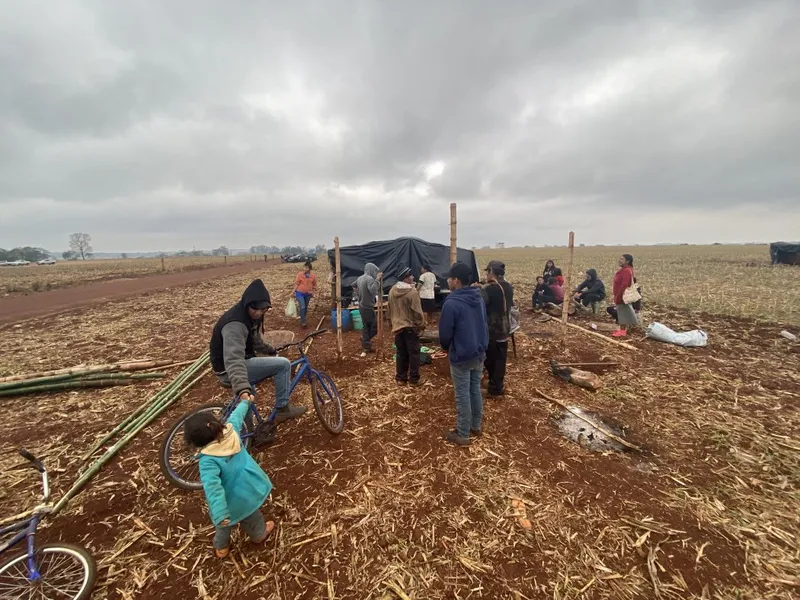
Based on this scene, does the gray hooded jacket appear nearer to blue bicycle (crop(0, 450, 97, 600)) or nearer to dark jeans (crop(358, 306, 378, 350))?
dark jeans (crop(358, 306, 378, 350))

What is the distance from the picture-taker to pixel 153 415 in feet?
16.9

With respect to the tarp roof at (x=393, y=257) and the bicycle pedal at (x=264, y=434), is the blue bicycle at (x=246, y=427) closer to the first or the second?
the bicycle pedal at (x=264, y=434)

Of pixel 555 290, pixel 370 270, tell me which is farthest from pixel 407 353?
pixel 555 290

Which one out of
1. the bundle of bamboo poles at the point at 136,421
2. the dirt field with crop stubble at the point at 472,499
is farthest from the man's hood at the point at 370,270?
the bundle of bamboo poles at the point at 136,421

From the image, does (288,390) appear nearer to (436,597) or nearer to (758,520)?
(436,597)

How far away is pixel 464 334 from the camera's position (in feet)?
13.4

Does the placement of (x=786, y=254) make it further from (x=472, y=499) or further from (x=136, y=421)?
(x=136, y=421)

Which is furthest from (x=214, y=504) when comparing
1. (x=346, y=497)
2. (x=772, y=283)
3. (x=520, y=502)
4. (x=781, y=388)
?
(x=772, y=283)

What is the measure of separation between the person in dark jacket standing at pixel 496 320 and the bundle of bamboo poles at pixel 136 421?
554cm

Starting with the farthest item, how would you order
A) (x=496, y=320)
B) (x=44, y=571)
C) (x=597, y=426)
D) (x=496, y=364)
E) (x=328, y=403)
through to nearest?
(x=496, y=364) → (x=496, y=320) → (x=328, y=403) → (x=597, y=426) → (x=44, y=571)

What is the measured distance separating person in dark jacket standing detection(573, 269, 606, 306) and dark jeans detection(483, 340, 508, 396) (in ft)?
25.5

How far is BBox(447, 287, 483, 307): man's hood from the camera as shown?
163 inches

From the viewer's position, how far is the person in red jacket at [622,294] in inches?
347

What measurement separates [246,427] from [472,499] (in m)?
2.85
